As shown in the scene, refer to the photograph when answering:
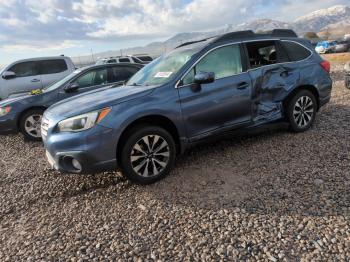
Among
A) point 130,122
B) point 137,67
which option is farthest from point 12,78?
point 130,122

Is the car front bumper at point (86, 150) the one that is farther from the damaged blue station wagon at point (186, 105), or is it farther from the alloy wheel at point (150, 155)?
the alloy wheel at point (150, 155)

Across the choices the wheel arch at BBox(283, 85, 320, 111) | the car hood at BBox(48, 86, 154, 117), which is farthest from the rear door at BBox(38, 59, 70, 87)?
the wheel arch at BBox(283, 85, 320, 111)

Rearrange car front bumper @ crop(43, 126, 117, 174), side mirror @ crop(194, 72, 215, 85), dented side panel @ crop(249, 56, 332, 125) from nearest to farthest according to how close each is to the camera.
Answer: car front bumper @ crop(43, 126, 117, 174) < side mirror @ crop(194, 72, 215, 85) < dented side panel @ crop(249, 56, 332, 125)

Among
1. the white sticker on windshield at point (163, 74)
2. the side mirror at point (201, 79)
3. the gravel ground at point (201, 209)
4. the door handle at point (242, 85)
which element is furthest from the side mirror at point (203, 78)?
the gravel ground at point (201, 209)

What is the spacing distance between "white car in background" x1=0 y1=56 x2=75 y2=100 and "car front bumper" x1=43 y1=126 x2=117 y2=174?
6.83m

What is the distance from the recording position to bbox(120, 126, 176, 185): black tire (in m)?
3.75

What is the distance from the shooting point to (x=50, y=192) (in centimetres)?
407

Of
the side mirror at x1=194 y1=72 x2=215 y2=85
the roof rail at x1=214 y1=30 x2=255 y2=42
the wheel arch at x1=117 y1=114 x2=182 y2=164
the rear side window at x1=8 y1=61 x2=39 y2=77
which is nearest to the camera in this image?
the wheel arch at x1=117 y1=114 x2=182 y2=164

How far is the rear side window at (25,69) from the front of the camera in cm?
990

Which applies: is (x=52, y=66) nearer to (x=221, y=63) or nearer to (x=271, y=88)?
(x=221, y=63)

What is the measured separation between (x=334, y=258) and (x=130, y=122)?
243 centimetres

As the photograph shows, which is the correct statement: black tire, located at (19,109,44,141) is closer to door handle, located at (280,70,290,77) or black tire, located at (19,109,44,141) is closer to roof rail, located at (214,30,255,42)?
roof rail, located at (214,30,255,42)

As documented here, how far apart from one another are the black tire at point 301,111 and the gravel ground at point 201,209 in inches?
13.0

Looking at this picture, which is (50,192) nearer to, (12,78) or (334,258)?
(334,258)
